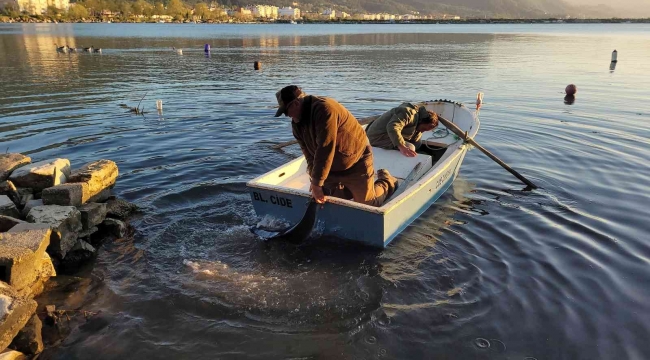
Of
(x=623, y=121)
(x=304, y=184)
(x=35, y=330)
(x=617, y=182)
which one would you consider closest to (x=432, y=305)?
(x=304, y=184)

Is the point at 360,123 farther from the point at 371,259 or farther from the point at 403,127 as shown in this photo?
the point at 371,259

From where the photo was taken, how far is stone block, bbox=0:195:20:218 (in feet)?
20.0

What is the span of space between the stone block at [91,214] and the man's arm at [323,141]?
3480 millimetres

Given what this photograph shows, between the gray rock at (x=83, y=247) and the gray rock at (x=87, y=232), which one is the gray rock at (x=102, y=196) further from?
the gray rock at (x=83, y=247)

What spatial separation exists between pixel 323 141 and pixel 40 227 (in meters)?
3.77

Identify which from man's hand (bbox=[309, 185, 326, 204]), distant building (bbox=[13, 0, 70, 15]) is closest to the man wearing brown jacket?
man's hand (bbox=[309, 185, 326, 204])

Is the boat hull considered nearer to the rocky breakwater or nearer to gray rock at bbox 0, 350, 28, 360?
the rocky breakwater

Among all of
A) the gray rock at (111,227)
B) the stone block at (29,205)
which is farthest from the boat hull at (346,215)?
the stone block at (29,205)

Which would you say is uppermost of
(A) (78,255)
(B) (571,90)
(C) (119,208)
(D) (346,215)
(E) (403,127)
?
(E) (403,127)

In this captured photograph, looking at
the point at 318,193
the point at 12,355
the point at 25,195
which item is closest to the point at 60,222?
the point at 25,195

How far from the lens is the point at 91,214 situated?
21.4 ft

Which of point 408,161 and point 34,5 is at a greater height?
point 34,5

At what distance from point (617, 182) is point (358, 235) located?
6539 millimetres

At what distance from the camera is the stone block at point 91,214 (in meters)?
6.45
